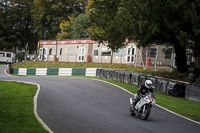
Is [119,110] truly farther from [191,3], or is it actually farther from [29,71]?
[29,71]

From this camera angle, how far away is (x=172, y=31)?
24891mm

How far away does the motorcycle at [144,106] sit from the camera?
503 inches

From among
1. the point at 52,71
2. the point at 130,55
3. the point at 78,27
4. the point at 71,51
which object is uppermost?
the point at 78,27

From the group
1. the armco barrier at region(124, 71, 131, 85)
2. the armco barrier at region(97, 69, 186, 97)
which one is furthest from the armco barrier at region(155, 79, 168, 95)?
the armco barrier at region(124, 71, 131, 85)

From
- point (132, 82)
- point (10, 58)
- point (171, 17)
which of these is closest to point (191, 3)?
point (171, 17)

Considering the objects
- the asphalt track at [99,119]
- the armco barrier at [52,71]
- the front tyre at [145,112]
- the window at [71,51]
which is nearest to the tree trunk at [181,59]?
the asphalt track at [99,119]

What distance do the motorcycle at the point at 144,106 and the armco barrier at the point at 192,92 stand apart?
25.3 feet

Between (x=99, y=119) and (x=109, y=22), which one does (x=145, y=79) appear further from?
(x=99, y=119)

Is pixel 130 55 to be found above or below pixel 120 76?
above

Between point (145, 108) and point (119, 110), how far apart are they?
237 cm

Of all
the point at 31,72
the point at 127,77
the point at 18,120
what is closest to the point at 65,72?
the point at 31,72

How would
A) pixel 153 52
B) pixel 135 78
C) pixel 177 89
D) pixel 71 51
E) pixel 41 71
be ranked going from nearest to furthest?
pixel 177 89, pixel 135 78, pixel 153 52, pixel 41 71, pixel 71 51

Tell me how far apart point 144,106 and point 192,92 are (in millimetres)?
8653

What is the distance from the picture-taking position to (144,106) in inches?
512
